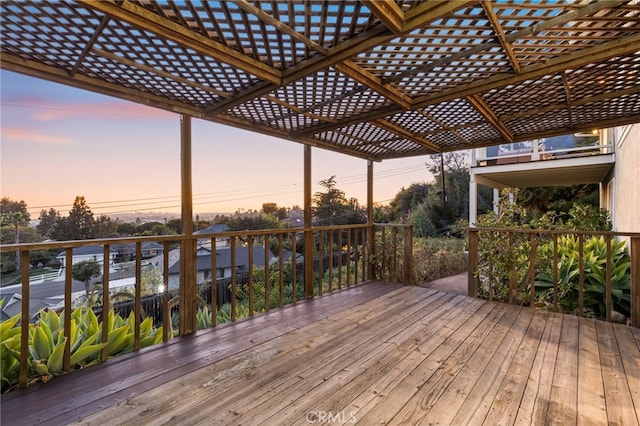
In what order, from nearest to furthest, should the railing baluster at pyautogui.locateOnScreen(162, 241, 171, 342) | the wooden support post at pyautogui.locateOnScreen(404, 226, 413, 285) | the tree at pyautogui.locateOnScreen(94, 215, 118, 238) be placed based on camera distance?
the railing baluster at pyautogui.locateOnScreen(162, 241, 171, 342) → the tree at pyautogui.locateOnScreen(94, 215, 118, 238) → the wooden support post at pyautogui.locateOnScreen(404, 226, 413, 285)

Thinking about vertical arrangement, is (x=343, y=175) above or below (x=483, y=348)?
above

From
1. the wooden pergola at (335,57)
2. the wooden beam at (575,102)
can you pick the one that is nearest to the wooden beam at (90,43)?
the wooden pergola at (335,57)

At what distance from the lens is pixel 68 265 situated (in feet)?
6.76

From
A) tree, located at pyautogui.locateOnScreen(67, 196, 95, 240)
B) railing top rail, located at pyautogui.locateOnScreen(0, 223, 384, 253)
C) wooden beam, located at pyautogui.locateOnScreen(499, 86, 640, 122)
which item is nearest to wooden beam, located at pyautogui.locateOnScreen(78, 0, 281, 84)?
railing top rail, located at pyautogui.locateOnScreen(0, 223, 384, 253)

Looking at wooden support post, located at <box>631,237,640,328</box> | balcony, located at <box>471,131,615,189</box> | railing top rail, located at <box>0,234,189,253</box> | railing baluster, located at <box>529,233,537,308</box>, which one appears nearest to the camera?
railing top rail, located at <box>0,234,189,253</box>

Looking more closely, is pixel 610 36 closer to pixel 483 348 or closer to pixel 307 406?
pixel 483 348

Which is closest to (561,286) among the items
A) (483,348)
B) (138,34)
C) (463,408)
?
(483,348)

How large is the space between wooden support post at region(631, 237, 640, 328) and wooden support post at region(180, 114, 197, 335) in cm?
424

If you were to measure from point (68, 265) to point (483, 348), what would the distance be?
318cm

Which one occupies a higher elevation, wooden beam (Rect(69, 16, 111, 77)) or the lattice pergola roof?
the lattice pergola roof

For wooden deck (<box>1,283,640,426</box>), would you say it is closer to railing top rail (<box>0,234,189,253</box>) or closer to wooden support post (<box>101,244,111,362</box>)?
wooden support post (<box>101,244,111,362</box>)

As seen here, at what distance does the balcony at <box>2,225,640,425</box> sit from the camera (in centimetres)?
164
